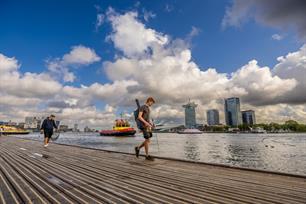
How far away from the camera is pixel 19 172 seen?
5.33 m

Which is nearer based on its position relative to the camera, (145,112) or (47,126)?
(145,112)

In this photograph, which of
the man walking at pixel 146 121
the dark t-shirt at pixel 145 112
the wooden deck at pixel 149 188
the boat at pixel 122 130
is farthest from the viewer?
the boat at pixel 122 130

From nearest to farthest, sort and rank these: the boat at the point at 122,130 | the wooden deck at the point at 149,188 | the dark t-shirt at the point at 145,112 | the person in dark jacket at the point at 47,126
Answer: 1. the wooden deck at the point at 149,188
2. the dark t-shirt at the point at 145,112
3. the person in dark jacket at the point at 47,126
4. the boat at the point at 122,130

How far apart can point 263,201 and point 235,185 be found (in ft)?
3.21

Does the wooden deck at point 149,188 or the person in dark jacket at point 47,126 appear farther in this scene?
the person in dark jacket at point 47,126

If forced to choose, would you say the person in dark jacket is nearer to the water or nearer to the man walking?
the water

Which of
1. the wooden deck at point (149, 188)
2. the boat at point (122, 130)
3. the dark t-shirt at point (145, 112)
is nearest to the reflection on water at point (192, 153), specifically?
the dark t-shirt at point (145, 112)

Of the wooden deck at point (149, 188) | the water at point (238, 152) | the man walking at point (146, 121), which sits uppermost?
the man walking at point (146, 121)

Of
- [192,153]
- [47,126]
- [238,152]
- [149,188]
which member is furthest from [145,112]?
[238,152]

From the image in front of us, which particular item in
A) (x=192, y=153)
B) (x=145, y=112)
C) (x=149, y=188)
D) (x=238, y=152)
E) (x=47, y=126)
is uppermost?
(x=145, y=112)

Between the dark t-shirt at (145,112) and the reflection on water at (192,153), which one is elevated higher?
the dark t-shirt at (145,112)

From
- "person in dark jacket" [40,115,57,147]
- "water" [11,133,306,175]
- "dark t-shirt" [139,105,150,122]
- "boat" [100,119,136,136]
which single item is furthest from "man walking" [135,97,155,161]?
"boat" [100,119,136,136]

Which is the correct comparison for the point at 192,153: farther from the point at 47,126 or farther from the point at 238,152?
the point at 47,126

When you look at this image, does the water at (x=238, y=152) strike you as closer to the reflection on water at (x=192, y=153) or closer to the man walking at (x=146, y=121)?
the reflection on water at (x=192, y=153)
